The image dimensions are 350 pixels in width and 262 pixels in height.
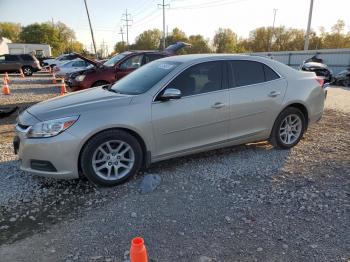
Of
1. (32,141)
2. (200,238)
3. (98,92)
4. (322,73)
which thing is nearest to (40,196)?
(32,141)

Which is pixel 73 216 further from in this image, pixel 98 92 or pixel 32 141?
pixel 98 92

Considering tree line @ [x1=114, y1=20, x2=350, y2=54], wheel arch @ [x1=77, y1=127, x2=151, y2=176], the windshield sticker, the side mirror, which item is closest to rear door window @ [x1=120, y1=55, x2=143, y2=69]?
the windshield sticker

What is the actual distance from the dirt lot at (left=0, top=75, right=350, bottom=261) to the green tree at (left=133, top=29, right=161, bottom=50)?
94.4 m

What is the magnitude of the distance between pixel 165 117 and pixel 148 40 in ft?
327

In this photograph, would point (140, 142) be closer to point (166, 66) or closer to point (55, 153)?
point (55, 153)

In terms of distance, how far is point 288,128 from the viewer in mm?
5777

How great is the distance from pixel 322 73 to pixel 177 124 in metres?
17.9

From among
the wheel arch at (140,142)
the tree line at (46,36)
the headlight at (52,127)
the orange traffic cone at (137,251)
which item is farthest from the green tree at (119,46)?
the orange traffic cone at (137,251)

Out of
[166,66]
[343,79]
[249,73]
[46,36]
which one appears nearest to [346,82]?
[343,79]

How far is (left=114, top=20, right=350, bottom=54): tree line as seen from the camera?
225ft

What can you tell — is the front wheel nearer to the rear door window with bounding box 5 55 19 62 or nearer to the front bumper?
the front bumper

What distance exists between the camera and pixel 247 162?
522cm

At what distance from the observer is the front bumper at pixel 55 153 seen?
13.2ft

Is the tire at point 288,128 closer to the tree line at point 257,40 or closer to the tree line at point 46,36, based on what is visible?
the tree line at point 257,40
